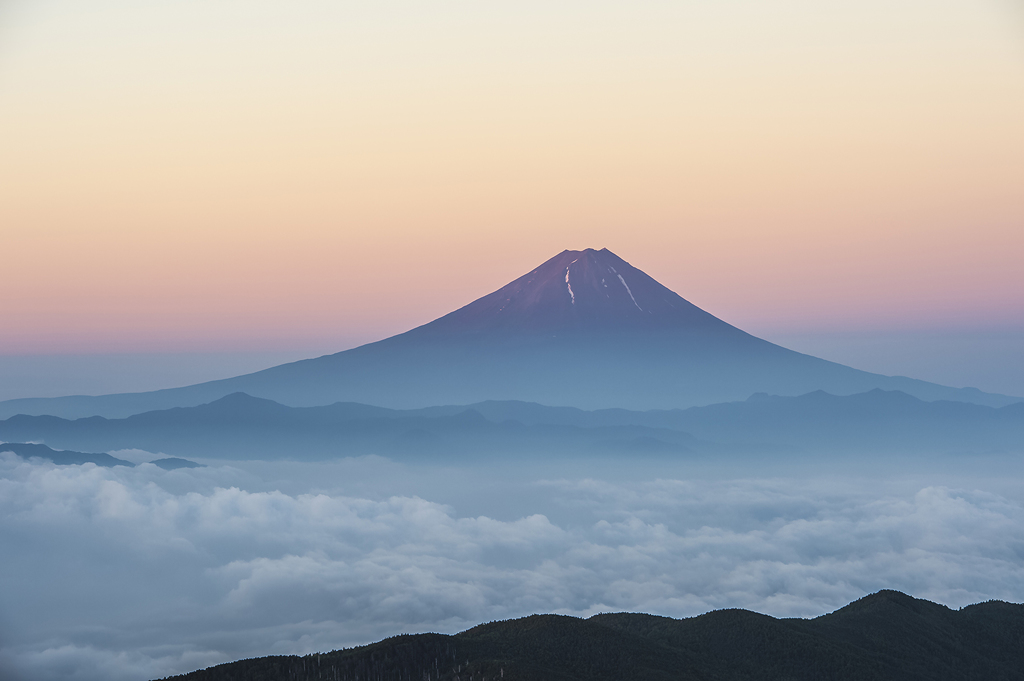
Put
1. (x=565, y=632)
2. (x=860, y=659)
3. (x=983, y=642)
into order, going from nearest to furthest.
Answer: (x=565, y=632), (x=860, y=659), (x=983, y=642)

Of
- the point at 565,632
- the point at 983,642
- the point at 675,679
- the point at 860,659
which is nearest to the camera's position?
the point at 675,679

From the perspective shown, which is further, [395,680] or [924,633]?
[924,633]

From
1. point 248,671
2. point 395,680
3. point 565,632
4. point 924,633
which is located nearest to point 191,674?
point 248,671

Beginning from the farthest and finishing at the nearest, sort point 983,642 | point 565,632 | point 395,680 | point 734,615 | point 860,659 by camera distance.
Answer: point 983,642 → point 734,615 → point 860,659 → point 565,632 → point 395,680

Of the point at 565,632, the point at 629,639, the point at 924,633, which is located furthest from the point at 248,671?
the point at 924,633

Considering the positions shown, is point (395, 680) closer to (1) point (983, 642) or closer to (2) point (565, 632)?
(2) point (565, 632)

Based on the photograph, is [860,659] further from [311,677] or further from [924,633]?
[311,677]
